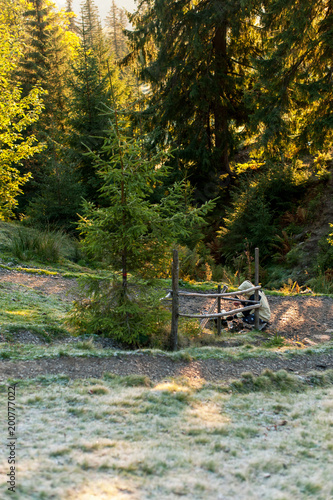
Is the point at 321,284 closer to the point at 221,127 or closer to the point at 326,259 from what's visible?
the point at 326,259

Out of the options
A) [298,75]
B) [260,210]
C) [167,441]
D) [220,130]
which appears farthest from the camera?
[220,130]

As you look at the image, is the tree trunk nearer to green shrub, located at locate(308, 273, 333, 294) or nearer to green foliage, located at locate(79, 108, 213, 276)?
green shrub, located at locate(308, 273, 333, 294)

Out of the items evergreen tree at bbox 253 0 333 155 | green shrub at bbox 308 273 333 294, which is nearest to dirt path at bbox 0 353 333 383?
green shrub at bbox 308 273 333 294

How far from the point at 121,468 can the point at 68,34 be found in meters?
36.1

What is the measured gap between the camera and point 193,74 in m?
16.1

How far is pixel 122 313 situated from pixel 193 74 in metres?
12.6

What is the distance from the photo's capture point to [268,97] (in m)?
12.6

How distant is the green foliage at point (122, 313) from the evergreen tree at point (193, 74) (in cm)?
1066

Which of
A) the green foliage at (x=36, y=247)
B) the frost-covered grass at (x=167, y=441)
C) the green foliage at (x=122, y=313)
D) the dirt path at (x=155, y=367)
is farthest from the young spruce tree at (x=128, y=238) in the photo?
the green foliage at (x=36, y=247)

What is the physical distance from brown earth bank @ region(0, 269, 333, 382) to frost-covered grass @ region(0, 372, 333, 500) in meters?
0.31

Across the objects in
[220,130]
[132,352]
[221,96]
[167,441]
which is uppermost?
[221,96]

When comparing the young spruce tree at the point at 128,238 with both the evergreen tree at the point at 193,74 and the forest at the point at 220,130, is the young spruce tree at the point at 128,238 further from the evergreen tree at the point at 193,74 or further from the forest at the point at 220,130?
the evergreen tree at the point at 193,74

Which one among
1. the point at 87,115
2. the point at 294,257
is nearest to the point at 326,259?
the point at 294,257

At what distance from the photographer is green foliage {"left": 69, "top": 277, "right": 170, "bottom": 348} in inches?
242
